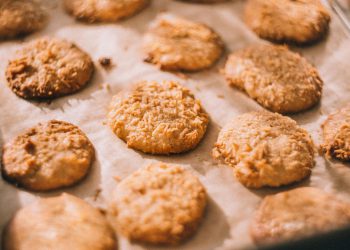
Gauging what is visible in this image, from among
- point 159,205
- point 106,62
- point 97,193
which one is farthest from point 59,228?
point 106,62

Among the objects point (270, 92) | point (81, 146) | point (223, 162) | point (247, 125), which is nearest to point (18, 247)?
point (81, 146)

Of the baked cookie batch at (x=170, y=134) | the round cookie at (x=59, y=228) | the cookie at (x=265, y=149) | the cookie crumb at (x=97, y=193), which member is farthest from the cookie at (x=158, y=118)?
the round cookie at (x=59, y=228)

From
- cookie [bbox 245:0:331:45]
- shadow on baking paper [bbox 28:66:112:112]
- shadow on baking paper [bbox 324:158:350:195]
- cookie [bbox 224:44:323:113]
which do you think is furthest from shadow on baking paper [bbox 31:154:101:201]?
cookie [bbox 245:0:331:45]

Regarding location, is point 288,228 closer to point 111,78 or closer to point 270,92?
point 270,92

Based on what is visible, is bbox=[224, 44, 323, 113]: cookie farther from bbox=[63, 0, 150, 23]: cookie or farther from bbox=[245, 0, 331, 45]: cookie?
bbox=[63, 0, 150, 23]: cookie

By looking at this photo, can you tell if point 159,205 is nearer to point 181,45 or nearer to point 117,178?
point 117,178
